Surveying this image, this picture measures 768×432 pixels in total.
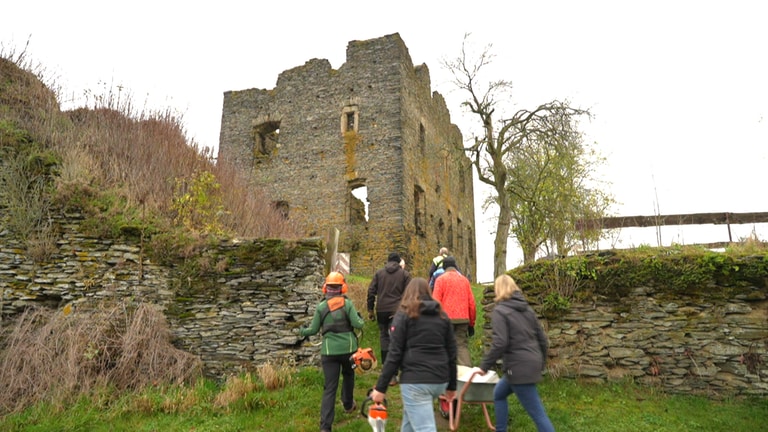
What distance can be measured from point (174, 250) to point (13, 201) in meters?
3.15

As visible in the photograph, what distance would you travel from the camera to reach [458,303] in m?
5.95

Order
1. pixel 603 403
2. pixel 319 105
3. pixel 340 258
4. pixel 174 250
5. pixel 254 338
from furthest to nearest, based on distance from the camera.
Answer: pixel 319 105, pixel 340 258, pixel 174 250, pixel 254 338, pixel 603 403

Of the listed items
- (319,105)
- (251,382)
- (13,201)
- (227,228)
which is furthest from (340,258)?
(319,105)

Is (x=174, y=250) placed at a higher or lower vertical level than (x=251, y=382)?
higher

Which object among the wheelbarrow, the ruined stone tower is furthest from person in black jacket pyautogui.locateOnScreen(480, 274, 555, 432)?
the ruined stone tower

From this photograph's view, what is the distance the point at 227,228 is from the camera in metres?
9.93

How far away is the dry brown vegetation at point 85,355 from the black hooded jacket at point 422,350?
4.81 metres

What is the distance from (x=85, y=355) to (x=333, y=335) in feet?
14.1

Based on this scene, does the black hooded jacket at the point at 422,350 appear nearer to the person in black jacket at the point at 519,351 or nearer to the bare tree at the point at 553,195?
the person in black jacket at the point at 519,351

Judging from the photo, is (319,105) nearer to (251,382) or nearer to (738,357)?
(251,382)

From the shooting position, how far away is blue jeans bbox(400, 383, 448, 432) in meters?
3.67

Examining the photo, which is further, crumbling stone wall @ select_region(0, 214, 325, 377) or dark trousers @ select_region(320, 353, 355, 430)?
crumbling stone wall @ select_region(0, 214, 325, 377)

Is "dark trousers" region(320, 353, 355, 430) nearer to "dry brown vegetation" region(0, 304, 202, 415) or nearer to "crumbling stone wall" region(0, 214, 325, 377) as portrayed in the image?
"crumbling stone wall" region(0, 214, 325, 377)

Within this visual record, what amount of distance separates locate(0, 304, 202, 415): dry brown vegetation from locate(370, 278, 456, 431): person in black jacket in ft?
15.8
